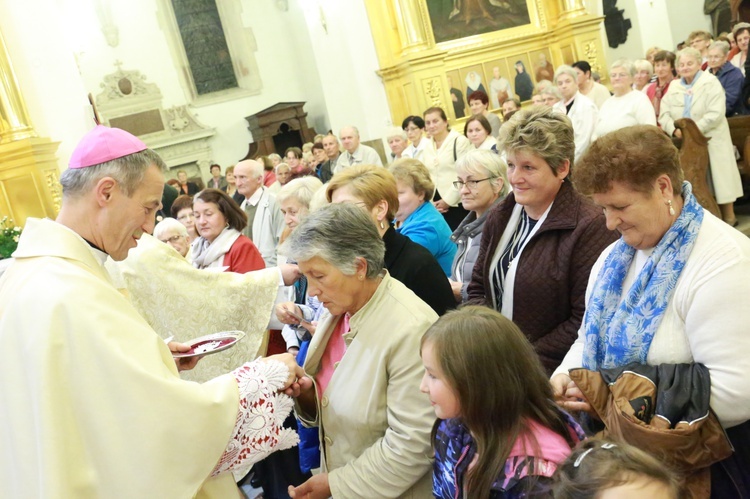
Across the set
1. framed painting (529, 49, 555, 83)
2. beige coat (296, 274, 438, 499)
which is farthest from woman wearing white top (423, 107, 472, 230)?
framed painting (529, 49, 555, 83)

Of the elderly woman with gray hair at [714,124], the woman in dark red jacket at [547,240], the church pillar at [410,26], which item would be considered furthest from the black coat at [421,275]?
the church pillar at [410,26]

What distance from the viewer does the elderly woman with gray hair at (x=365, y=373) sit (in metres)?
2.24

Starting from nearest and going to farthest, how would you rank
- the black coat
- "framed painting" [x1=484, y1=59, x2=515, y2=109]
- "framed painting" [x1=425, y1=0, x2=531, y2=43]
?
1. the black coat
2. "framed painting" [x1=425, y1=0, x2=531, y2=43]
3. "framed painting" [x1=484, y1=59, x2=515, y2=109]

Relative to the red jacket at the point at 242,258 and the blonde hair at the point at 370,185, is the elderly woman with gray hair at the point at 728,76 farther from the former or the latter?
the blonde hair at the point at 370,185

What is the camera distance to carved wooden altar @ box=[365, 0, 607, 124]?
12984mm

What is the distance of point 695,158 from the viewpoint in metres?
6.57

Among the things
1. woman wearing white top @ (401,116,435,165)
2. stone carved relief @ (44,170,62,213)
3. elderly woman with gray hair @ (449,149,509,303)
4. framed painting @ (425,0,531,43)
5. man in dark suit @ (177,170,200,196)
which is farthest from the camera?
man in dark suit @ (177,170,200,196)

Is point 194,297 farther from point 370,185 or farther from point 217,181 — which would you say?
point 217,181

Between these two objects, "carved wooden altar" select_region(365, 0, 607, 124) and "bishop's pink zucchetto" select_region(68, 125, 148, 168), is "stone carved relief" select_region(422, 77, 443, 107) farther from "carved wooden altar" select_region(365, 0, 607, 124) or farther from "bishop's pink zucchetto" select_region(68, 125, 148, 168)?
"bishop's pink zucchetto" select_region(68, 125, 148, 168)

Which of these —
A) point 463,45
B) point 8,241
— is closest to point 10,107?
point 8,241

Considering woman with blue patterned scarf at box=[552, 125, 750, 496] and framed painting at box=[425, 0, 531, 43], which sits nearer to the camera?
woman with blue patterned scarf at box=[552, 125, 750, 496]

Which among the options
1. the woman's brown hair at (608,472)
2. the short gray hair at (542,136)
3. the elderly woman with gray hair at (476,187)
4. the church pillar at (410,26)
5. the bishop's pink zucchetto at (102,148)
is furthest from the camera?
the church pillar at (410,26)

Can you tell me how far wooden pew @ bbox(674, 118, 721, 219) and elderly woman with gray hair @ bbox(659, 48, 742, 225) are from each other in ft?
0.26

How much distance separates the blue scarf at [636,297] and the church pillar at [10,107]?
10.8 meters
